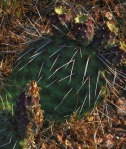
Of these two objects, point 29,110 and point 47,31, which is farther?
point 47,31

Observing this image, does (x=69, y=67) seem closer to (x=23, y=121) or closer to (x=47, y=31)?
(x=23, y=121)

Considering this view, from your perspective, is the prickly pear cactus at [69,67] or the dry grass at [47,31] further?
the dry grass at [47,31]

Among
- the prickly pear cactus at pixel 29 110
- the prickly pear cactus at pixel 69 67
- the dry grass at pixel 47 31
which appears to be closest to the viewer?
the prickly pear cactus at pixel 29 110

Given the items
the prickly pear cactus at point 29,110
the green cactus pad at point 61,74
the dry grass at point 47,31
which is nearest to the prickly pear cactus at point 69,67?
the green cactus pad at point 61,74

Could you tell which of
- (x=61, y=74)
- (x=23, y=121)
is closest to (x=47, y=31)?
(x=61, y=74)

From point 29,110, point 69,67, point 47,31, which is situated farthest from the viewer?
point 47,31

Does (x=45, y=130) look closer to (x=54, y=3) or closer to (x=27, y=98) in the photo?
(x=27, y=98)

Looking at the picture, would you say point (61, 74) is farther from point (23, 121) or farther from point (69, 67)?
point (23, 121)

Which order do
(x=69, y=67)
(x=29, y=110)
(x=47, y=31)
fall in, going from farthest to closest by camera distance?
(x=47, y=31)
(x=69, y=67)
(x=29, y=110)

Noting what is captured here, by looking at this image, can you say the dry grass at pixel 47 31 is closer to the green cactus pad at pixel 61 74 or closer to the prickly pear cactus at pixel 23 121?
the green cactus pad at pixel 61 74
